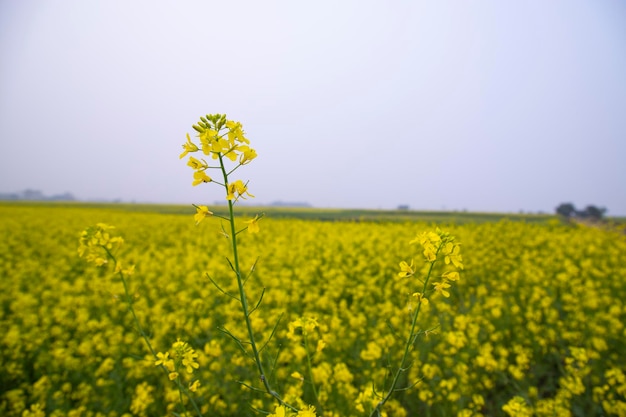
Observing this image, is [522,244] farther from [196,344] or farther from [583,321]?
[196,344]

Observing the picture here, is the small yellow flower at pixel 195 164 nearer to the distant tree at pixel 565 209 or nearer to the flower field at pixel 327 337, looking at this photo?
the flower field at pixel 327 337

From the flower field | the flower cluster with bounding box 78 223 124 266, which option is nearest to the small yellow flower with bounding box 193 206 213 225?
the flower field

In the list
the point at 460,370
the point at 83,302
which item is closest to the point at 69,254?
the point at 83,302

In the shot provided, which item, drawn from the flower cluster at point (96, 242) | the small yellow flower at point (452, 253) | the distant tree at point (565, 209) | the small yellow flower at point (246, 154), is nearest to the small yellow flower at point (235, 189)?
the small yellow flower at point (246, 154)

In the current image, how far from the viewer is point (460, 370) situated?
3.18m

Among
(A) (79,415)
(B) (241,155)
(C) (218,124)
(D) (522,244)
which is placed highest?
(C) (218,124)

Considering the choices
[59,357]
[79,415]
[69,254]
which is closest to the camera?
[79,415]

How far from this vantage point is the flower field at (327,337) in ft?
9.83

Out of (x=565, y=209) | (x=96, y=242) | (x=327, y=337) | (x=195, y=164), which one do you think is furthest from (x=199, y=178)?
(x=565, y=209)

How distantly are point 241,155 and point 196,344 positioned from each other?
3.80 metres

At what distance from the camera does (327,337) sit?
337 cm

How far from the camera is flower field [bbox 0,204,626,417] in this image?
3.00 m

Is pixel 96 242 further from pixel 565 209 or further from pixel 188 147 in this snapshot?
pixel 565 209

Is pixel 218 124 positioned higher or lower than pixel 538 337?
higher
